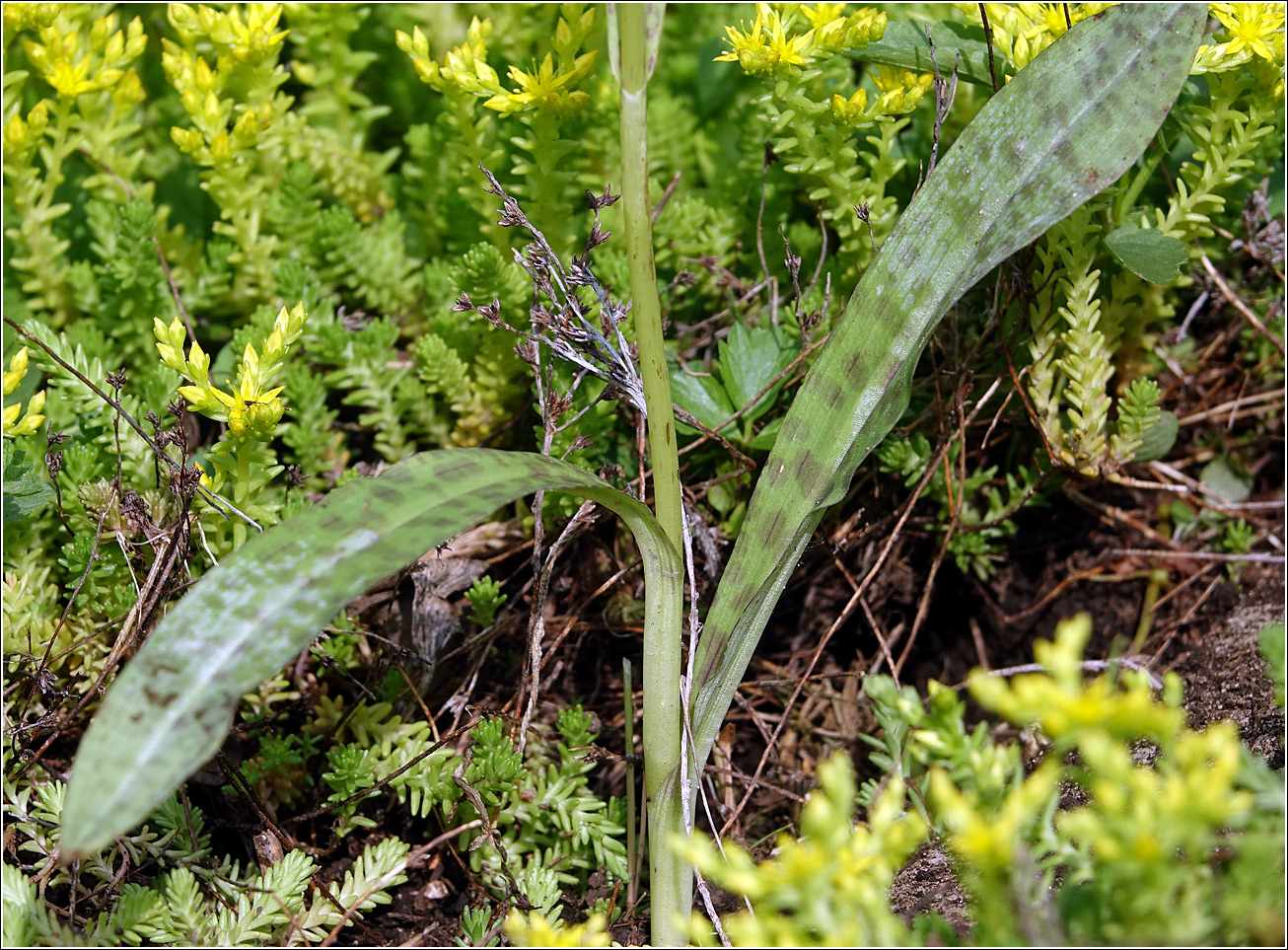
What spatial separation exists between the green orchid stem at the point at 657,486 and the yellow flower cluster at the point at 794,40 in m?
0.55

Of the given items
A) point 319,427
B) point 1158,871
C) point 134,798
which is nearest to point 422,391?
point 319,427

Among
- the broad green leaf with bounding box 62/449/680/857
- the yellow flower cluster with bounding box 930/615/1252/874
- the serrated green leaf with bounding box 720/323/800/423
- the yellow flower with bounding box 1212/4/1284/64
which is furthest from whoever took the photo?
the serrated green leaf with bounding box 720/323/800/423

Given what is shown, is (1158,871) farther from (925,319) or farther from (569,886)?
(569,886)

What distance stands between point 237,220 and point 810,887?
1.94 metres

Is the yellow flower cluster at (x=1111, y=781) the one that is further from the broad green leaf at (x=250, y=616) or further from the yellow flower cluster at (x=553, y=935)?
the broad green leaf at (x=250, y=616)

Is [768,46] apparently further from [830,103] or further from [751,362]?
[751,362]

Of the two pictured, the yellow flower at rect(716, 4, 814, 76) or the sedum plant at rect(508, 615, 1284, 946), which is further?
the yellow flower at rect(716, 4, 814, 76)

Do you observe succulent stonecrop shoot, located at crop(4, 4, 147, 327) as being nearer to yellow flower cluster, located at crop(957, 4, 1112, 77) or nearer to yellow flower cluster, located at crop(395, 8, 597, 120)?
yellow flower cluster, located at crop(395, 8, 597, 120)

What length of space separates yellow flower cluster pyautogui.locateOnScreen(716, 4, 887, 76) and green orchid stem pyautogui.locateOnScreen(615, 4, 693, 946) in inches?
21.6

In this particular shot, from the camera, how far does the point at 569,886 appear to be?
72.1 inches

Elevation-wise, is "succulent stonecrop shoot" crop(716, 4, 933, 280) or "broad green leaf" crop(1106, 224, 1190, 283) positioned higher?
"succulent stonecrop shoot" crop(716, 4, 933, 280)

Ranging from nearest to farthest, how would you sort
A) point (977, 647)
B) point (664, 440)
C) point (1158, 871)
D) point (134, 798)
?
point (1158, 871), point (134, 798), point (664, 440), point (977, 647)

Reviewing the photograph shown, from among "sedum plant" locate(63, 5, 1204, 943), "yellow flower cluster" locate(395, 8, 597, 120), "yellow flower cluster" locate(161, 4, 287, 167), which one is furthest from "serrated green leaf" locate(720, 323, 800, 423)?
"yellow flower cluster" locate(161, 4, 287, 167)

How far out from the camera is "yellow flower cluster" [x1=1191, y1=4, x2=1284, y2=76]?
1771mm
